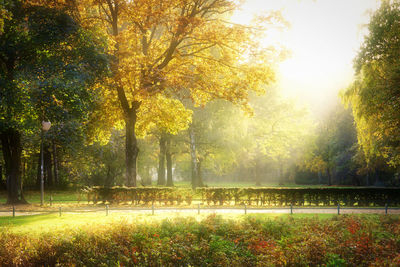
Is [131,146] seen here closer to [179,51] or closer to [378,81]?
[179,51]

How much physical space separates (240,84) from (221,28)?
3519mm

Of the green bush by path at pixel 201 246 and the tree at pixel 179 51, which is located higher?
the tree at pixel 179 51

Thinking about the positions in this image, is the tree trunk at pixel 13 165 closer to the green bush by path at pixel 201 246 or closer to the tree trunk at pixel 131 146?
the tree trunk at pixel 131 146

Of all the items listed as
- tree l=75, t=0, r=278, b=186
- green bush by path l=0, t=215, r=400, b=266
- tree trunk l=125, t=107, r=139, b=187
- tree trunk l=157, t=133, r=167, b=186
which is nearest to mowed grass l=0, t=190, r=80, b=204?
tree trunk l=125, t=107, r=139, b=187

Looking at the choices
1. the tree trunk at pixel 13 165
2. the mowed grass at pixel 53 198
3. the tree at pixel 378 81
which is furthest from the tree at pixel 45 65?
the tree at pixel 378 81

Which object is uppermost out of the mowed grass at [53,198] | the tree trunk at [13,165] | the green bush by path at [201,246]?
the tree trunk at [13,165]

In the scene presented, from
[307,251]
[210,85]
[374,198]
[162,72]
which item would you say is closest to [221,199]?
[210,85]

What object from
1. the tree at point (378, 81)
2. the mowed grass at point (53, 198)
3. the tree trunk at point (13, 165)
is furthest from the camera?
the mowed grass at point (53, 198)

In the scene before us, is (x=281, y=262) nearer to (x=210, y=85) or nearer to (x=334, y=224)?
(x=334, y=224)

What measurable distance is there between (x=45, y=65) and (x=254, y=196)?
15.0 m

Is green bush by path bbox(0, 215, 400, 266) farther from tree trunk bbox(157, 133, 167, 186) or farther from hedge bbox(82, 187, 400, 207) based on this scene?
tree trunk bbox(157, 133, 167, 186)

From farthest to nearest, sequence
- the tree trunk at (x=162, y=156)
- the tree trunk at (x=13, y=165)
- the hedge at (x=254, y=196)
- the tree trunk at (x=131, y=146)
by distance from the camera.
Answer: the tree trunk at (x=162, y=156) < the tree trunk at (x=131, y=146) < the tree trunk at (x=13, y=165) < the hedge at (x=254, y=196)

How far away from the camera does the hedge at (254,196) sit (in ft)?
72.5

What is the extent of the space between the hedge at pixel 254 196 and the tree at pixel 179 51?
5.81m
